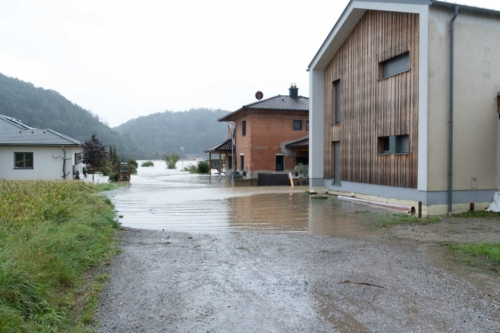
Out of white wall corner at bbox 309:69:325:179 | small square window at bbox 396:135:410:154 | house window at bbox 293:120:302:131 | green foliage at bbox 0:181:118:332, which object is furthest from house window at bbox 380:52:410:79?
house window at bbox 293:120:302:131

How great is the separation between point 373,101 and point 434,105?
3248mm

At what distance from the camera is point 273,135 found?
2983 cm

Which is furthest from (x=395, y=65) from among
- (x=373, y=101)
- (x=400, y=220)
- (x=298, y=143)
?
(x=298, y=143)

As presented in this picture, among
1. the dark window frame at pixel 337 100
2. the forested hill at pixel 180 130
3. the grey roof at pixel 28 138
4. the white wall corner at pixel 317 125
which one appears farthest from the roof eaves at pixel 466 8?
the forested hill at pixel 180 130

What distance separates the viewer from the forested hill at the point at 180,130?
10419 cm

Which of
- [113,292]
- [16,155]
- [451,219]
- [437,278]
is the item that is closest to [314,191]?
[451,219]

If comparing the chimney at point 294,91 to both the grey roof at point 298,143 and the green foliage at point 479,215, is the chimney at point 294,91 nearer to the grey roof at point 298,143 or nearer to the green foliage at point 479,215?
the grey roof at point 298,143

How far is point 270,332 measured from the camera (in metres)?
3.83

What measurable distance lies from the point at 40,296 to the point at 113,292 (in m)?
0.98

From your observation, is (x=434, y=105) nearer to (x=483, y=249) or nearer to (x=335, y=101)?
(x=483, y=249)

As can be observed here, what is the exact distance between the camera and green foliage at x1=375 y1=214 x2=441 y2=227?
10508mm

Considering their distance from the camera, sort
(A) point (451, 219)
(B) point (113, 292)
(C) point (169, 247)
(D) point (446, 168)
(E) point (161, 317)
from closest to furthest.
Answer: (E) point (161, 317), (B) point (113, 292), (C) point (169, 247), (A) point (451, 219), (D) point (446, 168)

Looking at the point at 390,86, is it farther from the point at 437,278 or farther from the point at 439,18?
the point at 437,278

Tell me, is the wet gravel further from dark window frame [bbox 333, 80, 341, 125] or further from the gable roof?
dark window frame [bbox 333, 80, 341, 125]
